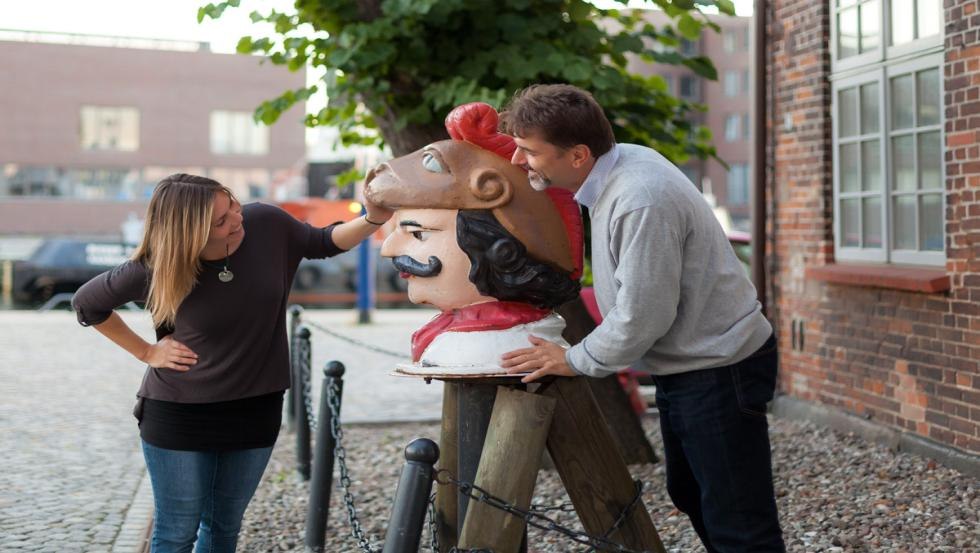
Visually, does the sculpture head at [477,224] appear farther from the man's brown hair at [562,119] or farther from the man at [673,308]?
the man's brown hair at [562,119]

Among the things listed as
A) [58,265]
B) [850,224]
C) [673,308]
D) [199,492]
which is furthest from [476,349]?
[58,265]

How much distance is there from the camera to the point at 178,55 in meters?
45.7

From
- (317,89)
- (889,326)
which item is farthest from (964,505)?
(317,89)

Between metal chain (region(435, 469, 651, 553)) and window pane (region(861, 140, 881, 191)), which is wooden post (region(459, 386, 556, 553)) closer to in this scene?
metal chain (region(435, 469, 651, 553))

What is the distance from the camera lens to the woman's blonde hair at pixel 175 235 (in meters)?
3.64

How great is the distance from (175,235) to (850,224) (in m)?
5.69

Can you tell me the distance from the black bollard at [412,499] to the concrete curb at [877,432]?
4090 millimetres

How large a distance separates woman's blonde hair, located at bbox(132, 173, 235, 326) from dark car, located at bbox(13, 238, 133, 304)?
21.3 m

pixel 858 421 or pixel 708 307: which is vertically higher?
pixel 708 307

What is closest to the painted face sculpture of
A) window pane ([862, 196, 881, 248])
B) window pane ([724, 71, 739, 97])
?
window pane ([862, 196, 881, 248])

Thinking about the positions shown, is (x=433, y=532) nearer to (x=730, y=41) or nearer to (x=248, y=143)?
(x=248, y=143)

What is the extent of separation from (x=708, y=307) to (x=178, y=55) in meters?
45.3

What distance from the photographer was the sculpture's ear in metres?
3.54

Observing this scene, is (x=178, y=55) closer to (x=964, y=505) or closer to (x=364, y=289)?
(x=364, y=289)
